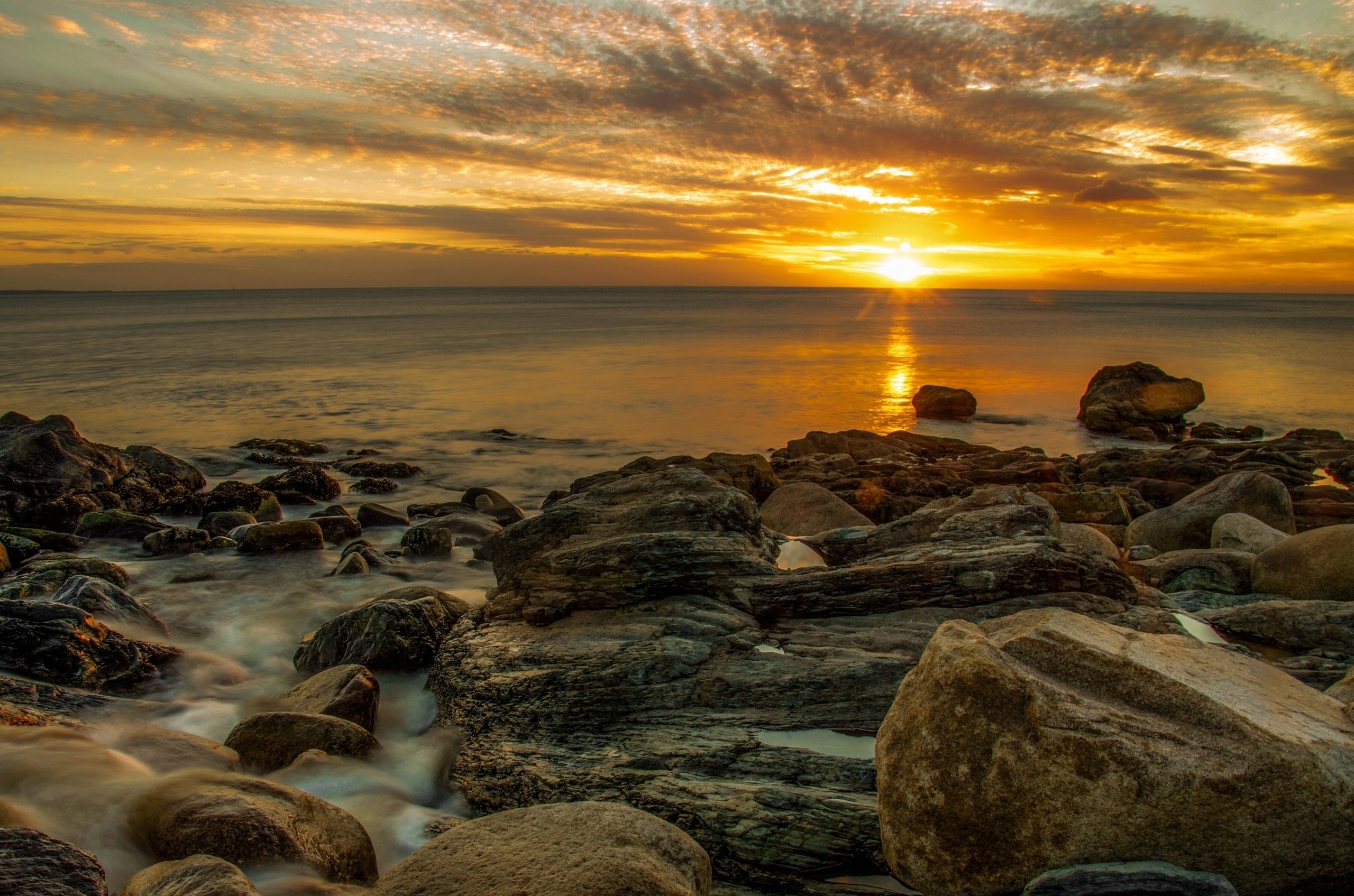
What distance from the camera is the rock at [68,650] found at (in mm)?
5738

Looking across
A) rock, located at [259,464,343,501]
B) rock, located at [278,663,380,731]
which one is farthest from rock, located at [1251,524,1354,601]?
rock, located at [259,464,343,501]

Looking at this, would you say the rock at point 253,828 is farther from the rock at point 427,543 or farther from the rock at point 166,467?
the rock at point 166,467

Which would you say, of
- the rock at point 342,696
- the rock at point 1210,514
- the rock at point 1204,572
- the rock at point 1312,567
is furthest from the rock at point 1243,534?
the rock at point 342,696


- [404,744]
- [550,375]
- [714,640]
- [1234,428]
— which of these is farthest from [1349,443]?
[550,375]

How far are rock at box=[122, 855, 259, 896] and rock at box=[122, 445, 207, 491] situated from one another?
40.0 feet

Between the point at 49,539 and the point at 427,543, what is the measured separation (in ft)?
15.7

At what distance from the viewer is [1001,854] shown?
10.5 ft

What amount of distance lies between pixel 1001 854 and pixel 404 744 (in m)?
4.06

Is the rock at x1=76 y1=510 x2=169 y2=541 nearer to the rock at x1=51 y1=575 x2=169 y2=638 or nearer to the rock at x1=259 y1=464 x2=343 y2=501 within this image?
the rock at x1=259 y1=464 x2=343 y2=501

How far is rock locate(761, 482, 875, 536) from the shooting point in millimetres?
10797

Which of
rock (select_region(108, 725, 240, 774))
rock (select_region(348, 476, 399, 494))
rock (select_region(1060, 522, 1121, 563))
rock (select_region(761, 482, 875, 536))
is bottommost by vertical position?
rock (select_region(348, 476, 399, 494))

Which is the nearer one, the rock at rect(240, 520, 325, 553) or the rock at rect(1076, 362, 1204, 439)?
the rock at rect(240, 520, 325, 553)

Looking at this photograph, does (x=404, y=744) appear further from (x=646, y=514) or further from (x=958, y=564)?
(x=958, y=564)

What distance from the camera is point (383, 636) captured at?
262 inches
